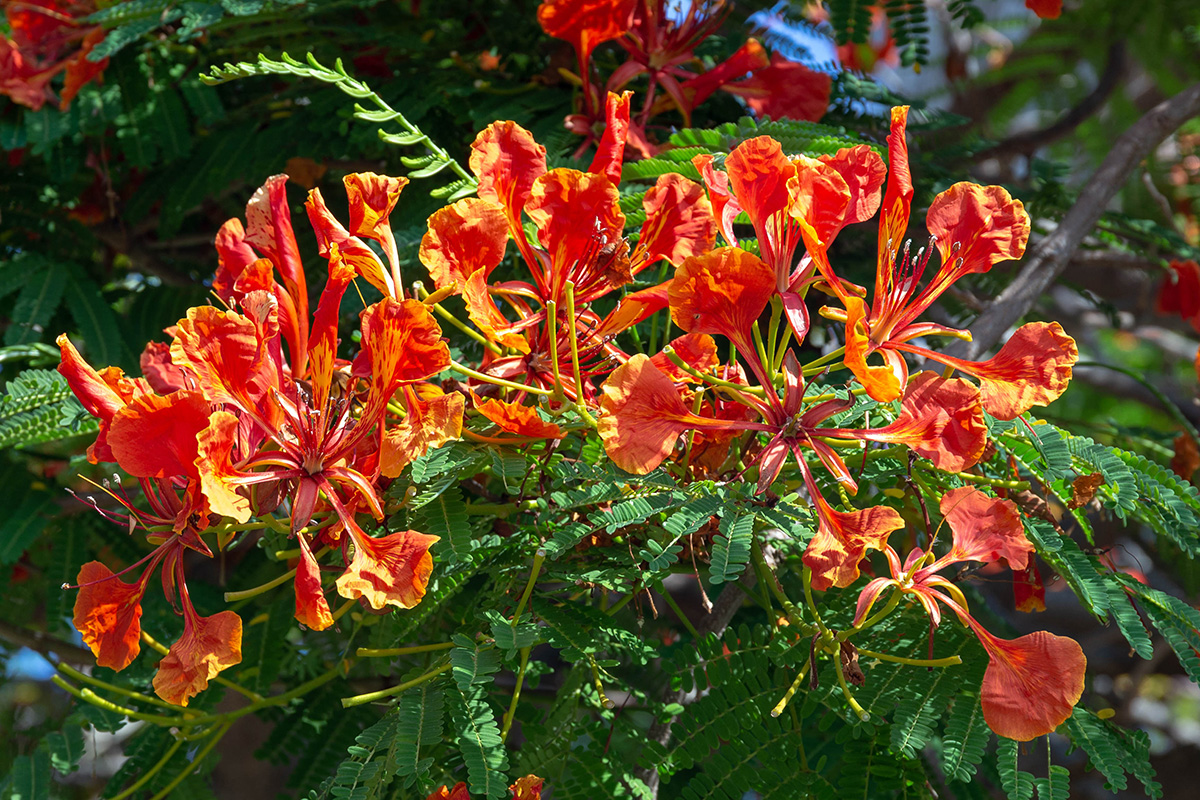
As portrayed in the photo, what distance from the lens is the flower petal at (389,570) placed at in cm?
105

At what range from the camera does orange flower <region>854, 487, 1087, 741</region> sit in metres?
1.08

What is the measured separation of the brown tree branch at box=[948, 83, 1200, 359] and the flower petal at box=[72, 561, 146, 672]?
133cm

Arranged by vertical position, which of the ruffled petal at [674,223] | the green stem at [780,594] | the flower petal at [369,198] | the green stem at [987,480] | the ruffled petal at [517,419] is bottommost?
the green stem at [780,594]

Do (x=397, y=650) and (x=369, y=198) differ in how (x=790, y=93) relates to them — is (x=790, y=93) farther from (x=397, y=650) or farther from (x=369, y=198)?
(x=397, y=650)

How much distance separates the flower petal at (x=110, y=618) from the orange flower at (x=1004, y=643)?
84 cm

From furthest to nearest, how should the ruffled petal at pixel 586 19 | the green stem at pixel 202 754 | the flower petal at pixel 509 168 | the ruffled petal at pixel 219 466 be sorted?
the ruffled petal at pixel 586 19 → the green stem at pixel 202 754 → the flower petal at pixel 509 168 → the ruffled petal at pixel 219 466

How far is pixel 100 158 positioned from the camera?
236cm

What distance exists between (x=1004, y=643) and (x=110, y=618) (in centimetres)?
104

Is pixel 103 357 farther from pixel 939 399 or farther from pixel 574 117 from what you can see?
pixel 939 399

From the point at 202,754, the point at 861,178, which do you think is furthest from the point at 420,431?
the point at 202,754

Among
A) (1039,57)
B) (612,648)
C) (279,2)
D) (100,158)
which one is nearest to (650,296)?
(612,648)

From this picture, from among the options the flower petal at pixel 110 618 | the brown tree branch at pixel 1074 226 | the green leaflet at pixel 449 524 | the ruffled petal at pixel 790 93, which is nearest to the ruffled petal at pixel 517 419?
the green leaflet at pixel 449 524

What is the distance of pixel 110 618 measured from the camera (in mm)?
1207

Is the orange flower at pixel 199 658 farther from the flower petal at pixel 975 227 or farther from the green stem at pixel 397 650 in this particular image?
the flower petal at pixel 975 227
